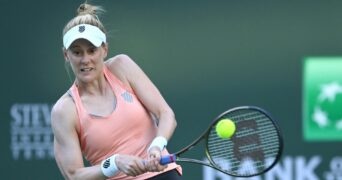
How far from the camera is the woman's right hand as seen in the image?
338cm

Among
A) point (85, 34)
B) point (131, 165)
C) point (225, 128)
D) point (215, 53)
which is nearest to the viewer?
point (131, 165)

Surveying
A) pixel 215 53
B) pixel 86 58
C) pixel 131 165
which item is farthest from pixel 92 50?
pixel 215 53

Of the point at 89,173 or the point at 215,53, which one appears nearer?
the point at 89,173

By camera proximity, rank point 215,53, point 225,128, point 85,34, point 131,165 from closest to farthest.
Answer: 1. point 131,165
2. point 85,34
3. point 225,128
4. point 215,53

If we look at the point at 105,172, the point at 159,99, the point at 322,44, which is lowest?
the point at 105,172

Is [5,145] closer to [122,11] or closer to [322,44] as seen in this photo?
[122,11]

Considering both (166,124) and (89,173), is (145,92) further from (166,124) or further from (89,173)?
(89,173)

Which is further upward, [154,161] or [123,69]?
[123,69]

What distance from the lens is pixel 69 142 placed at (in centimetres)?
354

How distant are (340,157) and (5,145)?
1939 mm

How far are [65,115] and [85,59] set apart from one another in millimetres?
210

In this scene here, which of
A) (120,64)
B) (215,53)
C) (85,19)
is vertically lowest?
(120,64)

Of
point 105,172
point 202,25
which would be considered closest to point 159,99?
point 105,172

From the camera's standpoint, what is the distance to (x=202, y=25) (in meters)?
5.68
